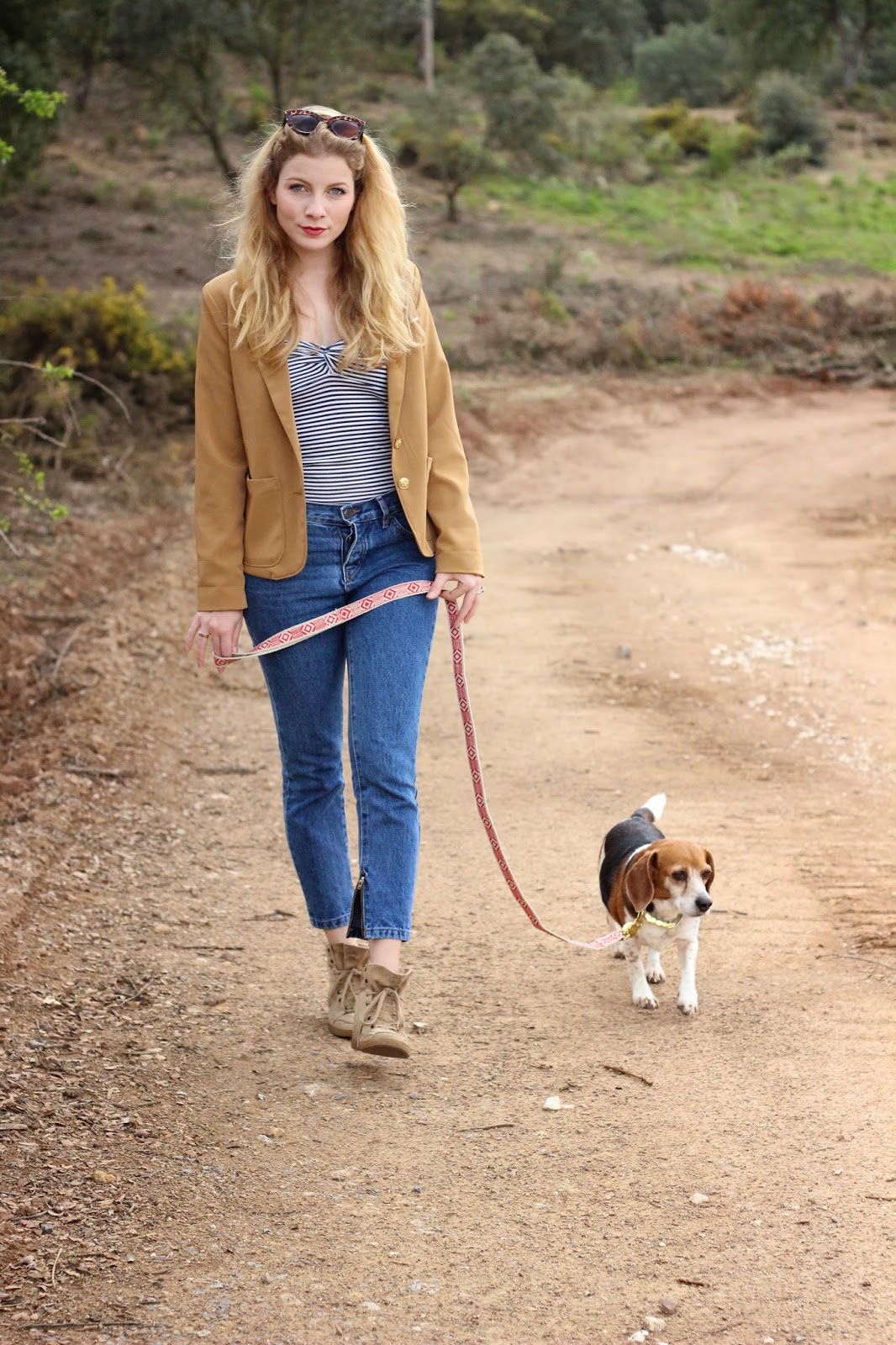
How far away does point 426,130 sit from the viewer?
2509 centimetres

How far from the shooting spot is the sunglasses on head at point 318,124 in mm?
3250

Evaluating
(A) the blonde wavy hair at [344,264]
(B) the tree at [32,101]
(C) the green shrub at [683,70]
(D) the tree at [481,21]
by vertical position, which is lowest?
(A) the blonde wavy hair at [344,264]

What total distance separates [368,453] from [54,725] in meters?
3.52

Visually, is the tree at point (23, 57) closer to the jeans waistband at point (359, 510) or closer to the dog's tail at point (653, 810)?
the dog's tail at point (653, 810)

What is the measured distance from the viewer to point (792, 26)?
35000 mm

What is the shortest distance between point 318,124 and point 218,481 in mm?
822

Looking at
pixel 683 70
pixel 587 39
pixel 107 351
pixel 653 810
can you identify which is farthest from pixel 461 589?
pixel 587 39

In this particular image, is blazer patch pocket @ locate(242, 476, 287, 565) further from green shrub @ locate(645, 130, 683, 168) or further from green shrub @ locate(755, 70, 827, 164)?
green shrub @ locate(755, 70, 827, 164)

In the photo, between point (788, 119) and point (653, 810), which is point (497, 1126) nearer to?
point (653, 810)

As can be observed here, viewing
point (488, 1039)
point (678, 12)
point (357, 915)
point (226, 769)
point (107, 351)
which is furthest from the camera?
point (678, 12)

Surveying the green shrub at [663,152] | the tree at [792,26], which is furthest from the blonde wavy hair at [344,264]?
the tree at [792,26]

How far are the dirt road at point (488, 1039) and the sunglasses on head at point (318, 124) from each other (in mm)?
2242

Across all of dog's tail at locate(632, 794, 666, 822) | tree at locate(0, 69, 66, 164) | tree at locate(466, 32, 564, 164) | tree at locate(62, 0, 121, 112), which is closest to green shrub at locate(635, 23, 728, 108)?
tree at locate(466, 32, 564, 164)

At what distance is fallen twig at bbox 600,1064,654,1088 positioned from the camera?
362 cm
